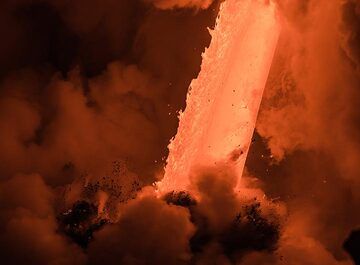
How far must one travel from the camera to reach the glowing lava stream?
14766 millimetres

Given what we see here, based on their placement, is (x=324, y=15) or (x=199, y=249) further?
(x=324, y=15)

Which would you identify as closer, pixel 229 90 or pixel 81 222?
pixel 81 222

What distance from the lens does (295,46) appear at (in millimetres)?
15539

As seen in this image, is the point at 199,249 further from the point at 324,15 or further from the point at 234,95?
the point at 324,15

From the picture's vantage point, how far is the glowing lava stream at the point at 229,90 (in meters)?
14.8

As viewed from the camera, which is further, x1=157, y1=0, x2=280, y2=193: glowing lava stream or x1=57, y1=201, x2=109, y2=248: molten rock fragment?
x1=157, y1=0, x2=280, y2=193: glowing lava stream

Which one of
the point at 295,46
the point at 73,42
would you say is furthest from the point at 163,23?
the point at 295,46

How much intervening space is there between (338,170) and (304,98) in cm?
167

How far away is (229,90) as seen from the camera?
14953 mm

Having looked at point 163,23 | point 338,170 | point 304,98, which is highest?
point 163,23

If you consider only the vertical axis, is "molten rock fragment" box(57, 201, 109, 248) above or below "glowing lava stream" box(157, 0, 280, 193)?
below

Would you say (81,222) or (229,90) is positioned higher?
(229,90)

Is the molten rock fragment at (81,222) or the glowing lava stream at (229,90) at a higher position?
the glowing lava stream at (229,90)

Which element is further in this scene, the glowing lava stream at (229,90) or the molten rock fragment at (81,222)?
the glowing lava stream at (229,90)
